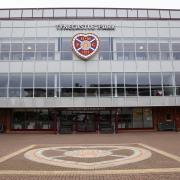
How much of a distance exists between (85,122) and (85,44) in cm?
848

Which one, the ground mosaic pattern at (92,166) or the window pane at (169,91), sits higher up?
the window pane at (169,91)

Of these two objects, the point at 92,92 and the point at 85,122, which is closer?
the point at 92,92

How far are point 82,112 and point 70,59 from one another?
233 inches

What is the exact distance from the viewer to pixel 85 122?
Result: 30922 mm

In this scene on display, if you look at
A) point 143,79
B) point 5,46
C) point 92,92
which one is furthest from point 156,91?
point 5,46

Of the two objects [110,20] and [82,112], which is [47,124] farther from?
[110,20]

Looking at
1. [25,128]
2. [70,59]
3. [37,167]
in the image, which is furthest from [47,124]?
[37,167]

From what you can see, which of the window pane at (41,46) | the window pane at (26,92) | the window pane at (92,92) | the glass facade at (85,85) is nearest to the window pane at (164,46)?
the glass facade at (85,85)

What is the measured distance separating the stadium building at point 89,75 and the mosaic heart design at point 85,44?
11 cm

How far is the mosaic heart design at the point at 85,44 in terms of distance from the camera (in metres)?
30.2

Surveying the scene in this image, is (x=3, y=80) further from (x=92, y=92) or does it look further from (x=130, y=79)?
(x=130, y=79)

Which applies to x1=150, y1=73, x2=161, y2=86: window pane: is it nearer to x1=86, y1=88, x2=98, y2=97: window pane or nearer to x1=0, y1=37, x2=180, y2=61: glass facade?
x1=0, y1=37, x2=180, y2=61: glass facade

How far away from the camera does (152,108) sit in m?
31.6

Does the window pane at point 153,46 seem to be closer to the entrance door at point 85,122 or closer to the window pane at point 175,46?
the window pane at point 175,46
